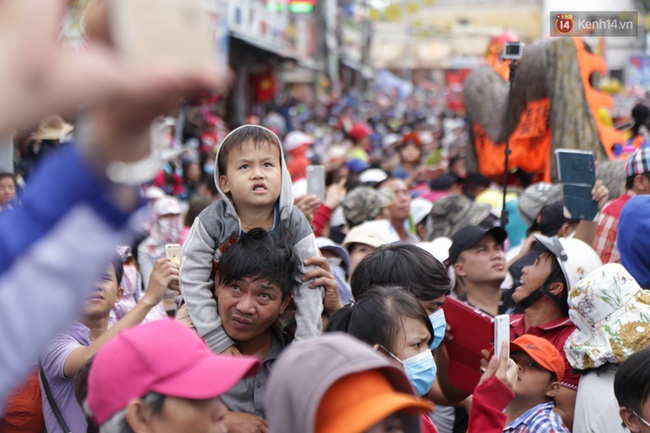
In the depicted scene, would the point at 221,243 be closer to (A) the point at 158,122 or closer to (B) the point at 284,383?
(B) the point at 284,383

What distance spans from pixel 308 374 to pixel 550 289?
273 cm

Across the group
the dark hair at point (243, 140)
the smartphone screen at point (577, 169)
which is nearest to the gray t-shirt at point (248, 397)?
the dark hair at point (243, 140)

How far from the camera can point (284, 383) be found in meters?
2.20

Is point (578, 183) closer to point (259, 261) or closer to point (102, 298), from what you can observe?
point (259, 261)

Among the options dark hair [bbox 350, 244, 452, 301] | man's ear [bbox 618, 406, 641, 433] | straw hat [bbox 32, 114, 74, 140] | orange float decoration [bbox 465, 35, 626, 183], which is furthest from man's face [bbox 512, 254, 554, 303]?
straw hat [bbox 32, 114, 74, 140]

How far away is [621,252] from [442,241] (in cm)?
131

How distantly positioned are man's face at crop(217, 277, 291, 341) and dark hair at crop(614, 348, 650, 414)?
1301mm

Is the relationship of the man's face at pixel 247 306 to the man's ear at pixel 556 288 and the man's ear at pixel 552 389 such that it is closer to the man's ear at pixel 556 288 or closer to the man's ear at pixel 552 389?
the man's ear at pixel 552 389

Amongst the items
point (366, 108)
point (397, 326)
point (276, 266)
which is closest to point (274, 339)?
point (276, 266)

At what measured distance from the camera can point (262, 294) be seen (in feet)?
11.8

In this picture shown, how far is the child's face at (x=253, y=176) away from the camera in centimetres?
378

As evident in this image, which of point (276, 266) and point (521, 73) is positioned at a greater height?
point (521, 73)

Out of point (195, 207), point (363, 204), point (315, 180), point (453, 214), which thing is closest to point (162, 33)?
point (315, 180)

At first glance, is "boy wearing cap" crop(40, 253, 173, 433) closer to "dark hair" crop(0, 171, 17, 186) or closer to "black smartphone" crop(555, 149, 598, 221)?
"black smartphone" crop(555, 149, 598, 221)
